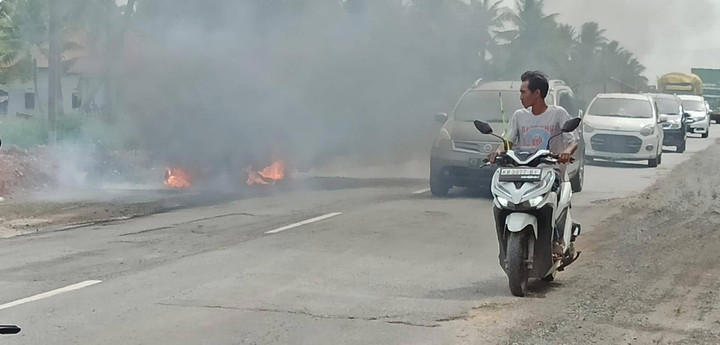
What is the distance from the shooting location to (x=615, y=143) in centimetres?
2433

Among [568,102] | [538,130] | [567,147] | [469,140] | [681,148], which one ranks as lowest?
[681,148]

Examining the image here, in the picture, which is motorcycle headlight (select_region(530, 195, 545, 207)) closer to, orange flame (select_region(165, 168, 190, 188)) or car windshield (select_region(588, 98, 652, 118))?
orange flame (select_region(165, 168, 190, 188))

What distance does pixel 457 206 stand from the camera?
1416cm

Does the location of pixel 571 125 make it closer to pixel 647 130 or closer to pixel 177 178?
pixel 177 178

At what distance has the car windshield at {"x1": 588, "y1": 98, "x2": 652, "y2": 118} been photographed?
25.1 metres

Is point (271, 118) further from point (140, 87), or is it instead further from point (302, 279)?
point (302, 279)

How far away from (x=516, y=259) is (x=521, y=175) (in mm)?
647

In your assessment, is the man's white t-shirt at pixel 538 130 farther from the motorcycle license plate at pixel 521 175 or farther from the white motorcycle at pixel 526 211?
the motorcycle license plate at pixel 521 175

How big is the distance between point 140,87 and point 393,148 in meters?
6.37

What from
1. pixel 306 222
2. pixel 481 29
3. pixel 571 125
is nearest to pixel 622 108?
pixel 481 29

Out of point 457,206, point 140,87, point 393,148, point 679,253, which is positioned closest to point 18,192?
point 140,87

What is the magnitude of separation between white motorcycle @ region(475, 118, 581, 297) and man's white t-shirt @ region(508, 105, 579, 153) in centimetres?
25

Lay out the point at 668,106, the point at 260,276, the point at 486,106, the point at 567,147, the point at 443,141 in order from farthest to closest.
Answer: the point at 668,106, the point at 486,106, the point at 443,141, the point at 260,276, the point at 567,147

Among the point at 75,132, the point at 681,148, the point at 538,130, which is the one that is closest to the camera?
the point at 538,130
